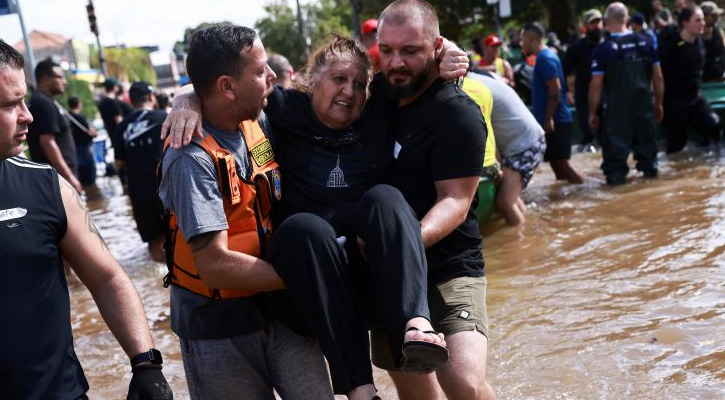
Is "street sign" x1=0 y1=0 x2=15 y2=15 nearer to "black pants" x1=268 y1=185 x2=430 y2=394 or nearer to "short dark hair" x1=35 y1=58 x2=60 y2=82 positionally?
"short dark hair" x1=35 y1=58 x2=60 y2=82

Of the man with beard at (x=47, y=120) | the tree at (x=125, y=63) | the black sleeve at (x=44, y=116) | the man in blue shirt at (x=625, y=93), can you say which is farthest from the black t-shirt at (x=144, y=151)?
the tree at (x=125, y=63)

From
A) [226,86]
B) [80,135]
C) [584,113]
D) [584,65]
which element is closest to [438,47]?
[226,86]

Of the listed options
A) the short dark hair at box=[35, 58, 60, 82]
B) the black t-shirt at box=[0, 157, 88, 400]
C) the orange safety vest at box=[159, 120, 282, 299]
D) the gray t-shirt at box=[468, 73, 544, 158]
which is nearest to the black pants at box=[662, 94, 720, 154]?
the gray t-shirt at box=[468, 73, 544, 158]

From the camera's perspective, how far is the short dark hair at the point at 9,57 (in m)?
2.38

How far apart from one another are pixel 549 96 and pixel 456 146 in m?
5.99

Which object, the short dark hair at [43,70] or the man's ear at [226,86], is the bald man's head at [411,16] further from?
the short dark hair at [43,70]

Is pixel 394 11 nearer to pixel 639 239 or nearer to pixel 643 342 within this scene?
pixel 643 342

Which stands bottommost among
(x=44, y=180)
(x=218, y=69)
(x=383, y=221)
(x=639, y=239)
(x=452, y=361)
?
(x=639, y=239)

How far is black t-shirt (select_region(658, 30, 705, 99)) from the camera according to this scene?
34.5 feet

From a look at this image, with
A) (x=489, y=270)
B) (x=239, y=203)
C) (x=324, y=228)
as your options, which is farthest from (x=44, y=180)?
(x=489, y=270)

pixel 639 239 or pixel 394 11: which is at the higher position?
pixel 394 11

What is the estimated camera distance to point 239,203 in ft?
9.32

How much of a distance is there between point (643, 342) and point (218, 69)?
3104 millimetres

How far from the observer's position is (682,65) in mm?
10602
